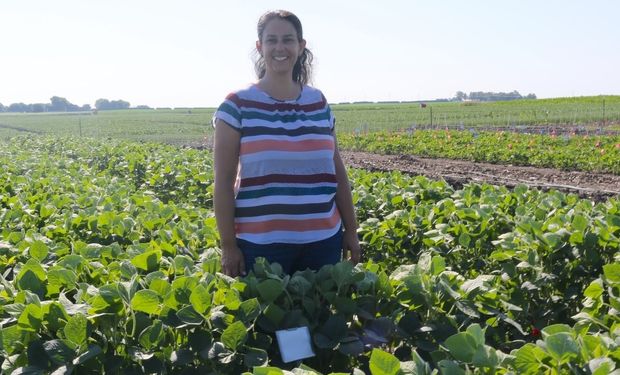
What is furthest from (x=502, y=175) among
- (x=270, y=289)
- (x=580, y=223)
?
(x=270, y=289)

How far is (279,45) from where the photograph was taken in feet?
9.18

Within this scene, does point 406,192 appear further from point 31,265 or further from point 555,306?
point 31,265

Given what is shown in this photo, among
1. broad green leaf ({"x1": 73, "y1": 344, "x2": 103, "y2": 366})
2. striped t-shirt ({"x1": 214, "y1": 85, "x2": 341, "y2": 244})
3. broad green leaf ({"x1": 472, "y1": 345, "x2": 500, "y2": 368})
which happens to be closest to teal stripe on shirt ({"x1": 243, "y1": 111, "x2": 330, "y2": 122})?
striped t-shirt ({"x1": 214, "y1": 85, "x2": 341, "y2": 244})

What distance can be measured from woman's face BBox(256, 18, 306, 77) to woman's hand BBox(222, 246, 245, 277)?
0.83 m

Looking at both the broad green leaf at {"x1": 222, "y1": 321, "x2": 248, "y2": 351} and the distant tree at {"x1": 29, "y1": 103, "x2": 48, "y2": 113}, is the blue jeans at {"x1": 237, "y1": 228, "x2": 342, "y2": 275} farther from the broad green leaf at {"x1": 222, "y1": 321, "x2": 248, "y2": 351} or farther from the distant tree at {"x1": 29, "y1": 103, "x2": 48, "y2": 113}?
the distant tree at {"x1": 29, "y1": 103, "x2": 48, "y2": 113}

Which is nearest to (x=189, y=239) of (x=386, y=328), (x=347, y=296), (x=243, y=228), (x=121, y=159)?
(x=243, y=228)

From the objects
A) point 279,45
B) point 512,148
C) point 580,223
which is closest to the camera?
point 279,45

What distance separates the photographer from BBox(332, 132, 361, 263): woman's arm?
308 centimetres

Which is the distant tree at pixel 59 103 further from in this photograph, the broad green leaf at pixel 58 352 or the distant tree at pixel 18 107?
the broad green leaf at pixel 58 352

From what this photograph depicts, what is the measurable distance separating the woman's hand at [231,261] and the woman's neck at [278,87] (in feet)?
2.37

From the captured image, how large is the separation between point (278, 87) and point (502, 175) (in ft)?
35.4

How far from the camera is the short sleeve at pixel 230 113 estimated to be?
2721mm

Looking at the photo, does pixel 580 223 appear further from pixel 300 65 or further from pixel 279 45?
pixel 279 45

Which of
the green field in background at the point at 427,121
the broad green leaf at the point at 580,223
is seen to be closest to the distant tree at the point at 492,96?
the green field in background at the point at 427,121
